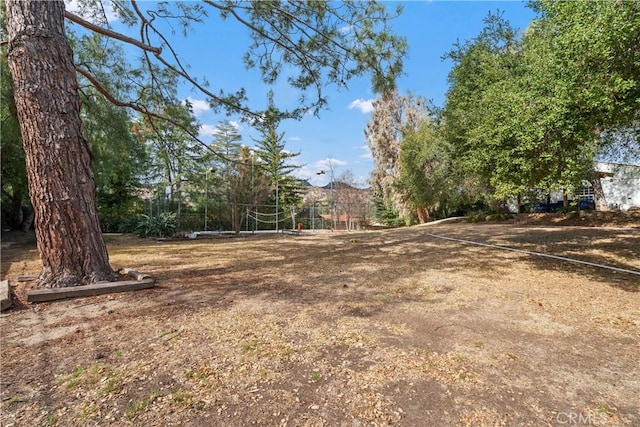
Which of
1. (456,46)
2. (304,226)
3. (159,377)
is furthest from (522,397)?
(304,226)

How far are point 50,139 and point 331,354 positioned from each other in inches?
130

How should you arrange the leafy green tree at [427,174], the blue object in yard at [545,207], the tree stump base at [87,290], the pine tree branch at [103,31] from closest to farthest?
the tree stump base at [87,290] → the pine tree branch at [103,31] → the leafy green tree at [427,174] → the blue object in yard at [545,207]

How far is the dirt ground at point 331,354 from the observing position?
133cm

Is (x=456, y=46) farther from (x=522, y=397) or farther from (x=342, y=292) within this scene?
(x=522, y=397)

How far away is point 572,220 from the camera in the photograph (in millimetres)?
10703

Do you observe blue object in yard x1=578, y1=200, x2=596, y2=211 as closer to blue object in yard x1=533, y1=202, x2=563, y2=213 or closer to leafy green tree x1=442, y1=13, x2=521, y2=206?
blue object in yard x1=533, y1=202, x2=563, y2=213

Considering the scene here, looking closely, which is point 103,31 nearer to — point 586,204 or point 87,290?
point 87,290

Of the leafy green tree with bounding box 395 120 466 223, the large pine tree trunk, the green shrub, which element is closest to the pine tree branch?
the large pine tree trunk

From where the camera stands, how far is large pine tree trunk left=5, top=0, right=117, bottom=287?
2.99m

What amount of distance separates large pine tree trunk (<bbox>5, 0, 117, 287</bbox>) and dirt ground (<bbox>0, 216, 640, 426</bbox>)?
47cm

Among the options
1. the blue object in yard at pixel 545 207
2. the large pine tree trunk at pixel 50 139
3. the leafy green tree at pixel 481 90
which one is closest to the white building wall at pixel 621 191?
the blue object in yard at pixel 545 207

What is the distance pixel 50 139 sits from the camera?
3.00 metres

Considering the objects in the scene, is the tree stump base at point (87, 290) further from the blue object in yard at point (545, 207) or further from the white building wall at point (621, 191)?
the white building wall at point (621, 191)

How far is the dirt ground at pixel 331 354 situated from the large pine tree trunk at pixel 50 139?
0.47 metres
